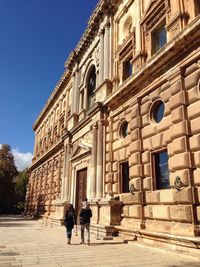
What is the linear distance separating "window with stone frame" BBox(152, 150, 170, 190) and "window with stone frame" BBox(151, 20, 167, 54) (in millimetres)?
4657

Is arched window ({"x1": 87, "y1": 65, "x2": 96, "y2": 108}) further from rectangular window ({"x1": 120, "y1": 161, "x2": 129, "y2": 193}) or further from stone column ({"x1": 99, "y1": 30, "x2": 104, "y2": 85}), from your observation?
rectangular window ({"x1": 120, "y1": 161, "x2": 129, "y2": 193})

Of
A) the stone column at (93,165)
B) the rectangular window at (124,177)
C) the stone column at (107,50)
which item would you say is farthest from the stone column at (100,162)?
the stone column at (107,50)

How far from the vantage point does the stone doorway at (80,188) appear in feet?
54.5

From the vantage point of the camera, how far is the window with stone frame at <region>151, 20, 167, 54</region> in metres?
12.0

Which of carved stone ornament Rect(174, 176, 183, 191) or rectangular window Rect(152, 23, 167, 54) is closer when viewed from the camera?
carved stone ornament Rect(174, 176, 183, 191)

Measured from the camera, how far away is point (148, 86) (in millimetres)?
11203

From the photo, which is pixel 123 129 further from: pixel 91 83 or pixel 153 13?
pixel 91 83

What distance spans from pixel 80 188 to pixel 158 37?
31.7ft

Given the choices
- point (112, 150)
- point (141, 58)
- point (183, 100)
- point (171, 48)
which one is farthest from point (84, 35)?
point (183, 100)

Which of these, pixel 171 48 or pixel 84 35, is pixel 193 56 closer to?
pixel 171 48

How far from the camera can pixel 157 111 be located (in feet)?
35.8

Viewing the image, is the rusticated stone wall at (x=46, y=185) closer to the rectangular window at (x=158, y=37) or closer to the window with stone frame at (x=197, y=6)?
the rectangular window at (x=158, y=37)

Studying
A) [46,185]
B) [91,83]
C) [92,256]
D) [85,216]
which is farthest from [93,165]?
[46,185]

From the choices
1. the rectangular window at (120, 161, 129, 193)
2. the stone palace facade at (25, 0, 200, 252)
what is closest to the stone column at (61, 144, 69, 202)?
the stone palace facade at (25, 0, 200, 252)
